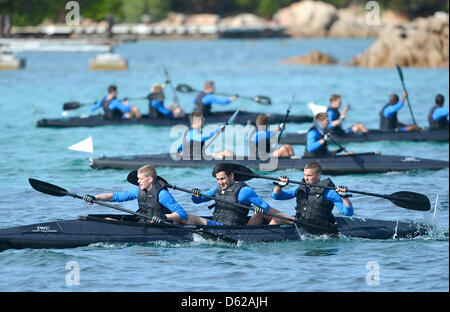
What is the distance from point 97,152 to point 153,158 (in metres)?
5.32

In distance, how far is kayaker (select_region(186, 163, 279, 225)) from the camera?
16172mm

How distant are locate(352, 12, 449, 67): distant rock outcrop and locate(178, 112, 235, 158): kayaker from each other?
35.8m

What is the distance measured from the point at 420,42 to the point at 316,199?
142ft

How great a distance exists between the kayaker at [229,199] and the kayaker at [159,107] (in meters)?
13.9

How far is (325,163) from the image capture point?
23562mm

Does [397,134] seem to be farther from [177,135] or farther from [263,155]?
[177,135]

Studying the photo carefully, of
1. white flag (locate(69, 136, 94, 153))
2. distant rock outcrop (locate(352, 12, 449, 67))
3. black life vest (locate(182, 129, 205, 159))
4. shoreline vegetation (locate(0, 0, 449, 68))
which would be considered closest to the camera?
white flag (locate(69, 136, 94, 153))

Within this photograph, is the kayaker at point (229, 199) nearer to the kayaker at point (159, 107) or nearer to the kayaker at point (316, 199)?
the kayaker at point (316, 199)

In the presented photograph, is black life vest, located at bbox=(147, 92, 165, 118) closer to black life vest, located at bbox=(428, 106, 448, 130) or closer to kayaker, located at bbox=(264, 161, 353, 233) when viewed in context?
black life vest, located at bbox=(428, 106, 448, 130)

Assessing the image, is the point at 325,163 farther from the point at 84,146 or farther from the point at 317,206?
the point at 317,206

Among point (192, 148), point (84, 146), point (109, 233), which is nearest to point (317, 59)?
point (192, 148)

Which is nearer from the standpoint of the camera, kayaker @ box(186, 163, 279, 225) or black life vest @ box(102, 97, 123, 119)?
kayaker @ box(186, 163, 279, 225)

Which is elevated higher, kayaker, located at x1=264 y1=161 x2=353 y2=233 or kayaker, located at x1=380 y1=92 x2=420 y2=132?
kayaker, located at x1=380 y1=92 x2=420 y2=132

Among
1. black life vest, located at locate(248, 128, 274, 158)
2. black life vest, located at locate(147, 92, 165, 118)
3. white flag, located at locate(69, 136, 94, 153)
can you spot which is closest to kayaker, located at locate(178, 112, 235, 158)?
black life vest, located at locate(248, 128, 274, 158)
